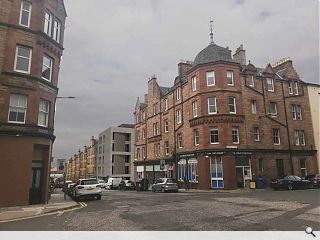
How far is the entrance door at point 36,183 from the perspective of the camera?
2009 centimetres

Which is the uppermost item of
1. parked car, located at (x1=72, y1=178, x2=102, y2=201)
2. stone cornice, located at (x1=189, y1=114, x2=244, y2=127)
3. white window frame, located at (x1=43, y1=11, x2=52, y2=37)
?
white window frame, located at (x1=43, y1=11, x2=52, y2=37)

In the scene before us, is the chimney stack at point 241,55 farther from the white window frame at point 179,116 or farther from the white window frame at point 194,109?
the white window frame at point 179,116

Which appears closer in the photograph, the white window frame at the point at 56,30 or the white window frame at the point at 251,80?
the white window frame at the point at 56,30

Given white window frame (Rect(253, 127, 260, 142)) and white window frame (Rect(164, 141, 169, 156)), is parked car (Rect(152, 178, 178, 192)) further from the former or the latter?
→ white window frame (Rect(253, 127, 260, 142))

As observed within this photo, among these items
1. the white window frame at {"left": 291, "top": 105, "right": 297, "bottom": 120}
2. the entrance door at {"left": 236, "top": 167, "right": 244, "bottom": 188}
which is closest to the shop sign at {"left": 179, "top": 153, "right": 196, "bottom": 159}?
the entrance door at {"left": 236, "top": 167, "right": 244, "bottom": 188}

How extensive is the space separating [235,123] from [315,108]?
551 inches

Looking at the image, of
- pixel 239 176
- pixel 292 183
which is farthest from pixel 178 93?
pixel 292 183

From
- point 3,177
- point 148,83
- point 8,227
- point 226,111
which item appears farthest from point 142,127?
point 8,227

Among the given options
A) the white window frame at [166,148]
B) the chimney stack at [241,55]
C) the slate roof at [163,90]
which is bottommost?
the white window frame at [166,148]

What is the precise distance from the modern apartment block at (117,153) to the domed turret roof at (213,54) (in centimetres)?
4591

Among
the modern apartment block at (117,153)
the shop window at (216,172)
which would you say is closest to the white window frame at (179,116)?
the shop window at (216,172)

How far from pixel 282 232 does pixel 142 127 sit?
148 feet

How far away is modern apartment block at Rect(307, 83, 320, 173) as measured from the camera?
39.4 meters

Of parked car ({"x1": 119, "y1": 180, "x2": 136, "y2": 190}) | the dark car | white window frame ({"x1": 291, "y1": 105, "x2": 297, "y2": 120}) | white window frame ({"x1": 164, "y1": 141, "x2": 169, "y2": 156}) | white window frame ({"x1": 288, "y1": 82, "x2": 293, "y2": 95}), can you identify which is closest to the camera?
the dark car
